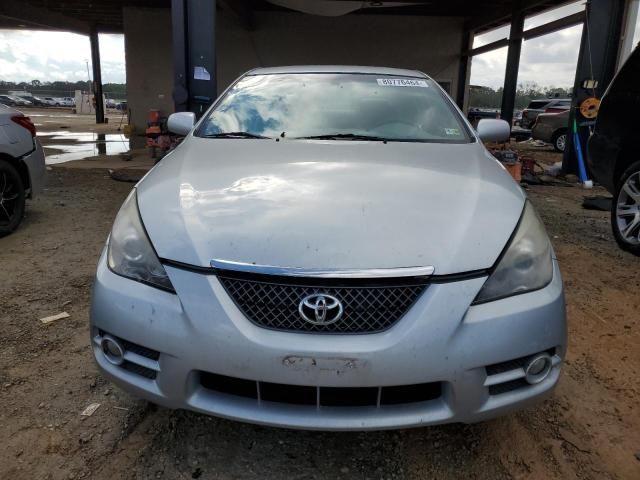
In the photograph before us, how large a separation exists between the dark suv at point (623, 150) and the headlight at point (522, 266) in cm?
309

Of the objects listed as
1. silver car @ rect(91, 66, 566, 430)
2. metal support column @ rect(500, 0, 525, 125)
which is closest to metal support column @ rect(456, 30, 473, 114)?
metal support column @ rect(500, 0, 525, 125)

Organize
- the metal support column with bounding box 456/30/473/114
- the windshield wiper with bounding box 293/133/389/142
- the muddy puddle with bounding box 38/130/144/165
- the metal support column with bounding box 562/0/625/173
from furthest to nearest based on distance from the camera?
1. the metal support column with bounding box 456/30/473/114
2. the muddy puddle with bounding box 38/130/144/165
3. the metal support column with bounding box 562/0/625/173
4. the windshield wiper with bounding box 293/133/389/142

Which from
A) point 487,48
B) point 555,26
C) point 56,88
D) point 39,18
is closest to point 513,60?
point 487,48

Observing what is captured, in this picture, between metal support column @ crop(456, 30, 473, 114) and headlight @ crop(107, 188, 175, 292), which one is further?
metal support column @ crop(456, 30, 473, 114)

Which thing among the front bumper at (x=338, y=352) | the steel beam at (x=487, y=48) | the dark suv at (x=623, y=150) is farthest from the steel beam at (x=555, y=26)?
the front bumper at (x=338, y=352)

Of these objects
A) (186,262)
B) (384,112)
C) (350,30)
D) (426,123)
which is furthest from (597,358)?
(350,30)

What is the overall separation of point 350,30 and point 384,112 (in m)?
11.9

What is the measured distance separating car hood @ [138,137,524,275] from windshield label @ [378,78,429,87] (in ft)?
2.97

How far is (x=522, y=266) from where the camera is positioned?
164 centimetres

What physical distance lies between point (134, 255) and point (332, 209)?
69cm

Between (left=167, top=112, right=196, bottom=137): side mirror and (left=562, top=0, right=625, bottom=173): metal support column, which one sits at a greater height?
(left=562, top=0, right=625, bottom=173): metal support column

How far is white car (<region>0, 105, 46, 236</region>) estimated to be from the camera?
446 cm

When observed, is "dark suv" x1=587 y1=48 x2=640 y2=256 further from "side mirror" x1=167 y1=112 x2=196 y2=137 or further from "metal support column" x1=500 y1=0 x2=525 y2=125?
"metal support column" x1=500 y1=0 x2=525 y2=125

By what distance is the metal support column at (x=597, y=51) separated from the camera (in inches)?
325
